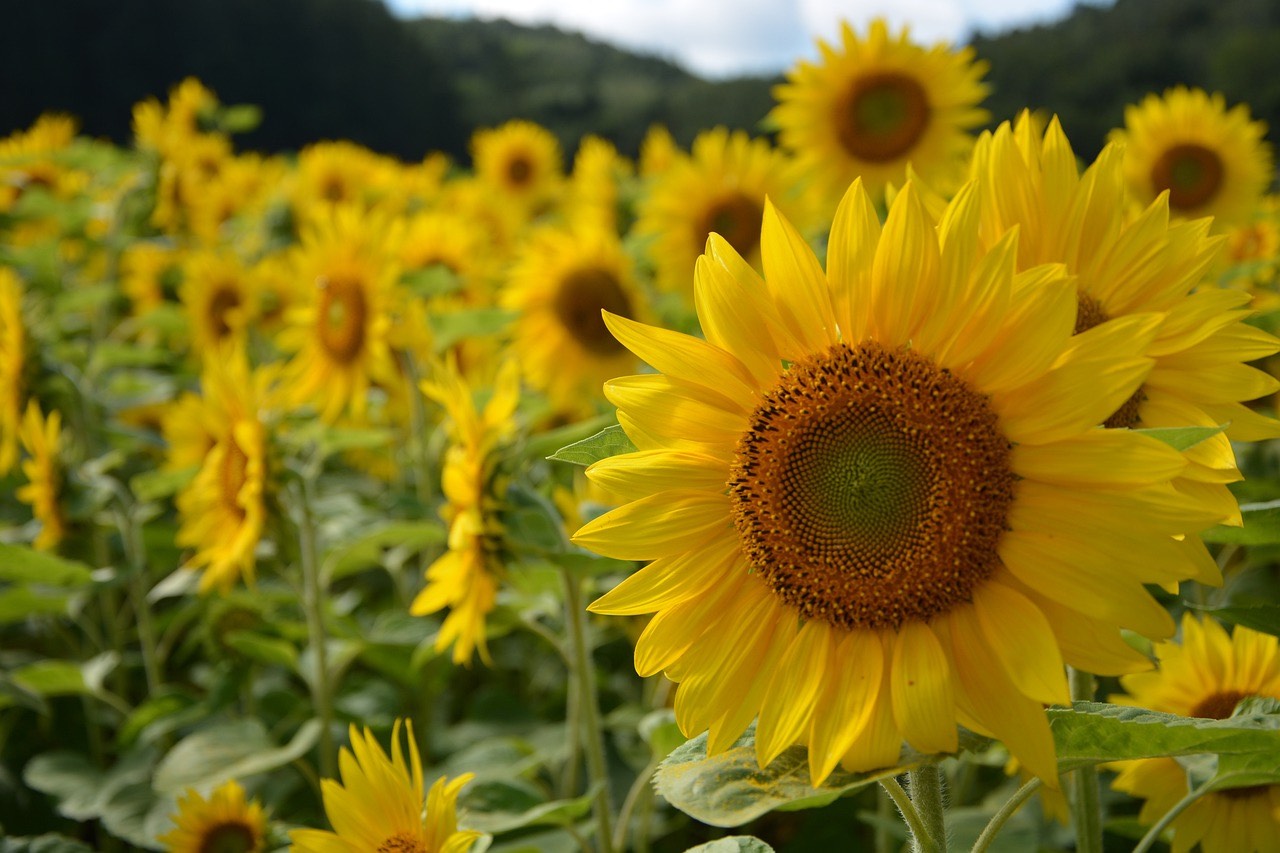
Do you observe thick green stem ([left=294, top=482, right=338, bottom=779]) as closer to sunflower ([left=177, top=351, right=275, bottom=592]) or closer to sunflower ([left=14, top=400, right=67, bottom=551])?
sunflower ([left=177, top=351, right=275, bottom=592])

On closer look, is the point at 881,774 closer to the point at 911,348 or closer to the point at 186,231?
the point at 911,348

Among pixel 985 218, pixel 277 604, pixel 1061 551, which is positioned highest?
pixel 985 218

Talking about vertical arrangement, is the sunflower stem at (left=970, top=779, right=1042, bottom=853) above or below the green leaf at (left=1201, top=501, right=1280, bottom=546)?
below

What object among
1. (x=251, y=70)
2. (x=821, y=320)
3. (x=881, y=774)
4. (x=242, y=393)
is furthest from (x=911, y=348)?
(x=251, y=70)

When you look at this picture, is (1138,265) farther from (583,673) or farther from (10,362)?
(10,362)

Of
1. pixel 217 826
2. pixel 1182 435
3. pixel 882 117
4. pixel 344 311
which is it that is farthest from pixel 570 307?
pixel 1182 435

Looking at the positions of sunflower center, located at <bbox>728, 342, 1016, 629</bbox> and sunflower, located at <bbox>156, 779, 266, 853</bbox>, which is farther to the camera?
sunflower, located at <bbox>156, 779, 266, 853</bbox>

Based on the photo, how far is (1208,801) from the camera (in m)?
1.53

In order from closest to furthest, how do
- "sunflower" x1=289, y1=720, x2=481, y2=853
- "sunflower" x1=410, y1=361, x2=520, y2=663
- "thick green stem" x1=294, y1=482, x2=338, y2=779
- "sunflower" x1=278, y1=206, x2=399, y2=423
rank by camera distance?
"sunflower" x1=289, y1=720, x2=481, y2=853
"sunflower" x1=410, y1=361, x2=520, y2=663
"thick green stem" x1=294, y1=482, x2=338, y2=779
"sunflower" x1=278, y1=206, x2=399, y2=423

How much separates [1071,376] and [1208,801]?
836 millimetres

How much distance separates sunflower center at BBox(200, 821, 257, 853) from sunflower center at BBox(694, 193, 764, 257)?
2.86 meters

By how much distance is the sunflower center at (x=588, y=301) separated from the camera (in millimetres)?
3834

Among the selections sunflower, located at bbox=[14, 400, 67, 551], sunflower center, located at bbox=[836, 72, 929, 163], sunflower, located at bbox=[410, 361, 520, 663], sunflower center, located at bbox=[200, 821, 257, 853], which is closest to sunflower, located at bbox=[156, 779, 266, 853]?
sunflower center, located at bbox=[200, 821, 257, 853]

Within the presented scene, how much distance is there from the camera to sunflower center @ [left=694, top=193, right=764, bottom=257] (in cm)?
429
